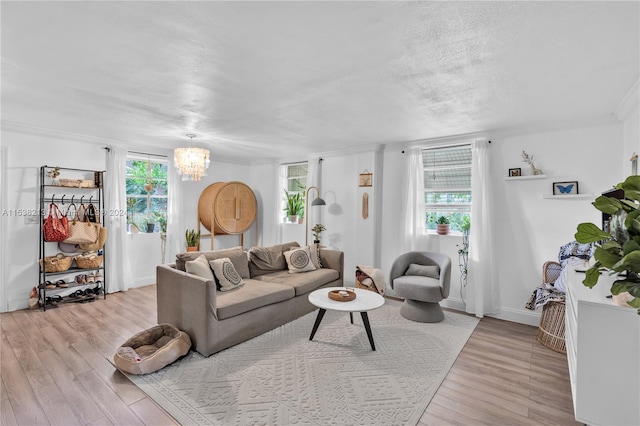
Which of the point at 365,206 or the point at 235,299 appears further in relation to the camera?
the point at 365,206

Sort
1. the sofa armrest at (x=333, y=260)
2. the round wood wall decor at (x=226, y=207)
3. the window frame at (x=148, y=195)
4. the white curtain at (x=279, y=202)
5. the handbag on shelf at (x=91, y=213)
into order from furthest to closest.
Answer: the white curtain at (x=279, y=202), the round wood wall decor at (x=226, y=207), the window frame at (x=148, y=195), the sofa armrest at (x=333, y=260), the handbag on shelf at (x=91, y=213)

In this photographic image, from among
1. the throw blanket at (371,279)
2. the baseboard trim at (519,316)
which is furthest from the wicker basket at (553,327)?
the throw blanket at (371,279)

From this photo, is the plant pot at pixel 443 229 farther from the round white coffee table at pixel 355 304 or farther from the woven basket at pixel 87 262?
the woven basket at pixel 87 262

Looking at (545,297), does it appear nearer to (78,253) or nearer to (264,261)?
(264,261)

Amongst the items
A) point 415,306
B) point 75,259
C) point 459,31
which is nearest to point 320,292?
point 415,306

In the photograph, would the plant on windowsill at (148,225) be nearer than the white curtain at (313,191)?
Yes

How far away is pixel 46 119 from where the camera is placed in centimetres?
351

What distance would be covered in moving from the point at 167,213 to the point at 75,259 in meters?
1.50

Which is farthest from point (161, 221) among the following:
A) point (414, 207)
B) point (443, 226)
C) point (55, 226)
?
point (443, 226)

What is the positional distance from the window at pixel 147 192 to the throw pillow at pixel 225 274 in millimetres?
2509

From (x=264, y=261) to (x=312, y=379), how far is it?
2012 millimetres

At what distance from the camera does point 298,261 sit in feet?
14.2

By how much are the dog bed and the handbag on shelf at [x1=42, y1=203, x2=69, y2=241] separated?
227 cm

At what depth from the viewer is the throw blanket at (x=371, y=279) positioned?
14.6 ft
